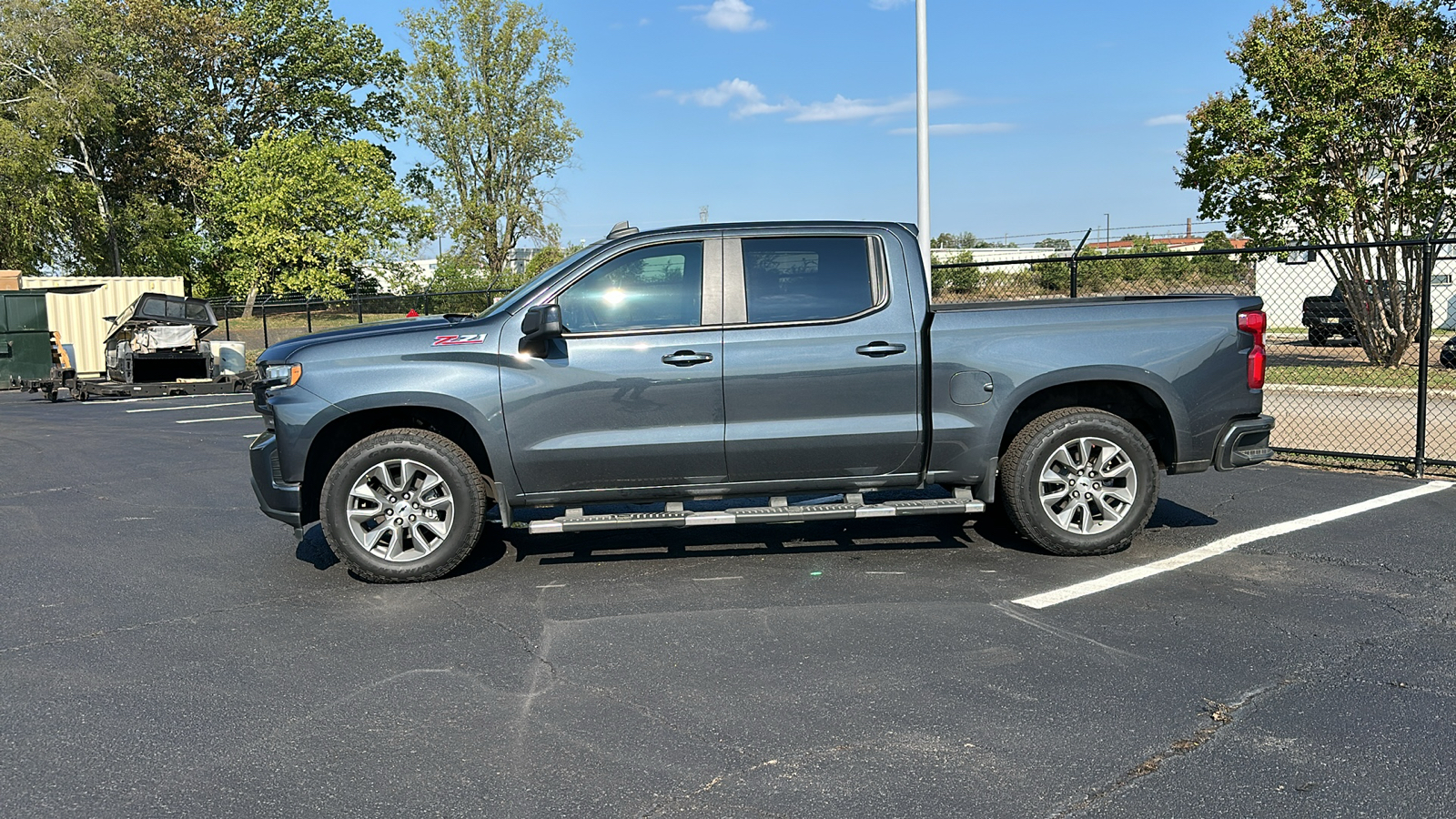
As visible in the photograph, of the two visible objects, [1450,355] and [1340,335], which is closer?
[1450,355]

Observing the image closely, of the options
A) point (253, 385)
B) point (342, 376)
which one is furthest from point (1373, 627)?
point (253, 385)

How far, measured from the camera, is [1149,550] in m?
6.54

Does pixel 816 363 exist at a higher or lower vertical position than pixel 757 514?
higher

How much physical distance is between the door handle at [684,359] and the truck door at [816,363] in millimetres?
149

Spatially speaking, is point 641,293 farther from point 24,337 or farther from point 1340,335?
point 24,337

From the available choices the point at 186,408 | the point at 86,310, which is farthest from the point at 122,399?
the point at 86,310

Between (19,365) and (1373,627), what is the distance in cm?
2577

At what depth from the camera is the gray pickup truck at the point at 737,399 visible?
5.96 m

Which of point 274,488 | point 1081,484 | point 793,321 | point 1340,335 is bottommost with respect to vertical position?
point 1081,484

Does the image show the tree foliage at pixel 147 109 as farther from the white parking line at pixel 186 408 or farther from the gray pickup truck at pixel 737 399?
the gray pickup truck at pixel 737 399

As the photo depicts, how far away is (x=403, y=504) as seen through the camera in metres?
6.01

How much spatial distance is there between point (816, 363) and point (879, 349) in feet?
1.19

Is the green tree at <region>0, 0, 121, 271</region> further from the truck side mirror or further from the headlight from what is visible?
the truck side mirror

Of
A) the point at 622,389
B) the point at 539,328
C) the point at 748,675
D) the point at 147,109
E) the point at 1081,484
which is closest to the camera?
the point at 748,675
